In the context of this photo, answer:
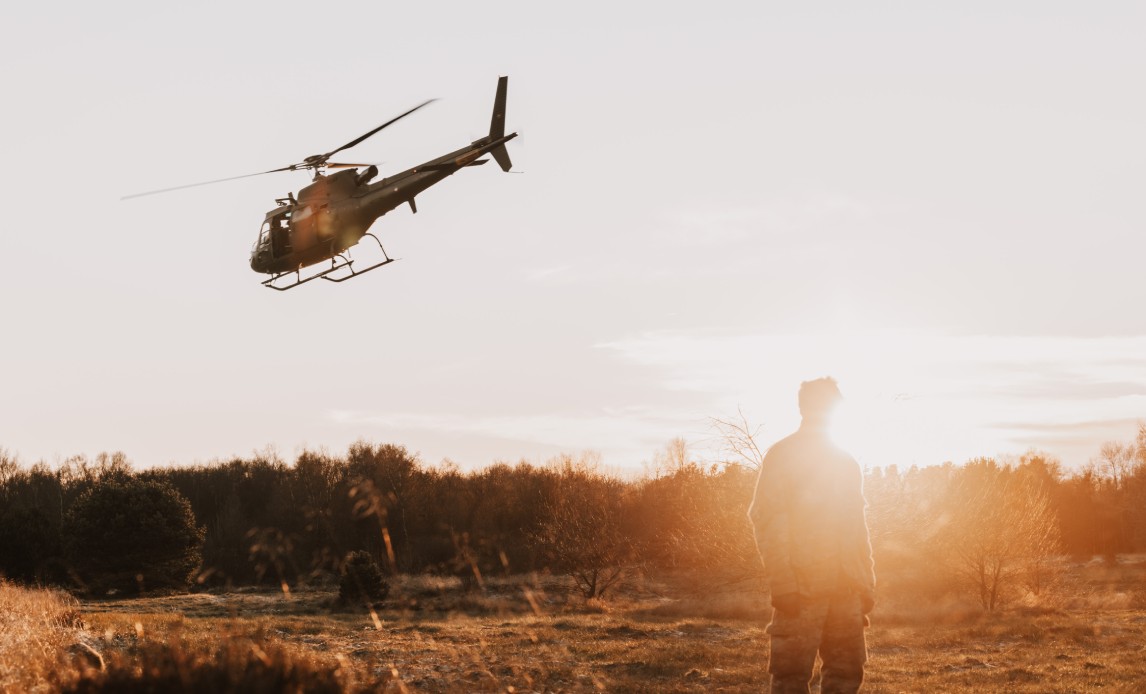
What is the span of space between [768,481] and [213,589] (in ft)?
191

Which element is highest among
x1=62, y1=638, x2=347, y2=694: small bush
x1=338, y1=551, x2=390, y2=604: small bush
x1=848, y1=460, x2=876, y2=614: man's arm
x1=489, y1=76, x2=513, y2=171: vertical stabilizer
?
x1=489, y1=76, x2=513, y2=171: vertical stabilizer

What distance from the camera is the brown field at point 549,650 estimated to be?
5.59m

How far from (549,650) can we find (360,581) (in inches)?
835

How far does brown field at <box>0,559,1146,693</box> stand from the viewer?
559cm

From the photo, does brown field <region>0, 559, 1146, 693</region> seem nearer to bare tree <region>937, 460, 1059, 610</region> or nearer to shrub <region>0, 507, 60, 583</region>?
bare tree <region>937, 460, 1059, 610</region>

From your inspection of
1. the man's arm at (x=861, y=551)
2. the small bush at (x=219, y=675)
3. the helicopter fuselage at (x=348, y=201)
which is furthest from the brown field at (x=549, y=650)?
the helicopter fuselage at (x=348, y=201)

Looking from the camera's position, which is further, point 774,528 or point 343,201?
point 343,201

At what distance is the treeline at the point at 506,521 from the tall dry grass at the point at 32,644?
3.28 meters

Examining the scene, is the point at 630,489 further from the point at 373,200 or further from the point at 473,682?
the point at 473,682

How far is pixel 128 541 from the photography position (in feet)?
161

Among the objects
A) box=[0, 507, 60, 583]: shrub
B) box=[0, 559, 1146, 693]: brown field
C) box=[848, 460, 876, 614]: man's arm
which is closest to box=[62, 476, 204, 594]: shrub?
box=[0, 507, 60, 583]: shrub

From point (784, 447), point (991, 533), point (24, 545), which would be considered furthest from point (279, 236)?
point (24, 545)

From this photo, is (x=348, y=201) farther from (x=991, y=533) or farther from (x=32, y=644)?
(x=991, y=533)

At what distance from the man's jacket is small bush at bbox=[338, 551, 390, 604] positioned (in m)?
34.3
